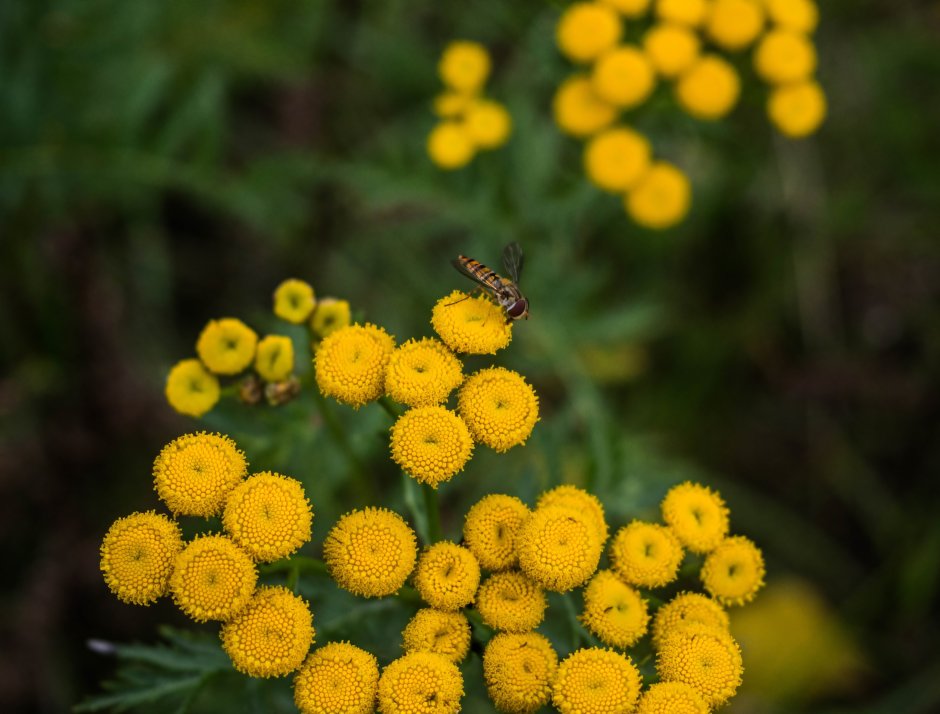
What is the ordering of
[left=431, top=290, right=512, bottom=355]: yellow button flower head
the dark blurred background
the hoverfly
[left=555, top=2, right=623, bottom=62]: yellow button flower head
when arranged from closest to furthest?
1. [left=431, top=290, right=512, bottom=355]: yellow button flower head
2. the hoverfly
3. [left=555, top=2, right=623, bottom=62]: yellow button flower head
4. the dark blurred background

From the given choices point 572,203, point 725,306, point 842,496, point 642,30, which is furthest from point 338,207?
point 842,496

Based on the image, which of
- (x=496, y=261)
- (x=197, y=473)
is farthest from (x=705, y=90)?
(x=197, y=473)

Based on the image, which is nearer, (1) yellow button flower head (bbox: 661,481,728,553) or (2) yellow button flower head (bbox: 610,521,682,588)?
(2) yellow button flower head (bbox: 610,521,682,588)

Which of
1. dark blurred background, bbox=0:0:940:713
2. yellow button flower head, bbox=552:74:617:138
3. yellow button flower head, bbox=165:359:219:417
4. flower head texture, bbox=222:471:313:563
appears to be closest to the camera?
flower head texture, bbox=222:471:313:563

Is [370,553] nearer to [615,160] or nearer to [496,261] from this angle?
[496,261]

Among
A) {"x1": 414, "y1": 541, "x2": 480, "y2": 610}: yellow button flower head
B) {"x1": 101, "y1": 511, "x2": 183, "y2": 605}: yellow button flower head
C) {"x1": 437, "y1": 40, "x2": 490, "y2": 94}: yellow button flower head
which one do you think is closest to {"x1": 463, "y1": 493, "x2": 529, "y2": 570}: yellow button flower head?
{"x1": 414, "y1": 541, "x2": 480, "y2": 610}: yellow button flower head

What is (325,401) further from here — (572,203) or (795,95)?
(795,95)

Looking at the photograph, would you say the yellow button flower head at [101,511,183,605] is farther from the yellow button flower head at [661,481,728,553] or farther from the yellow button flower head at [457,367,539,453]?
the yellow button flower head at [661,481,728,553]
